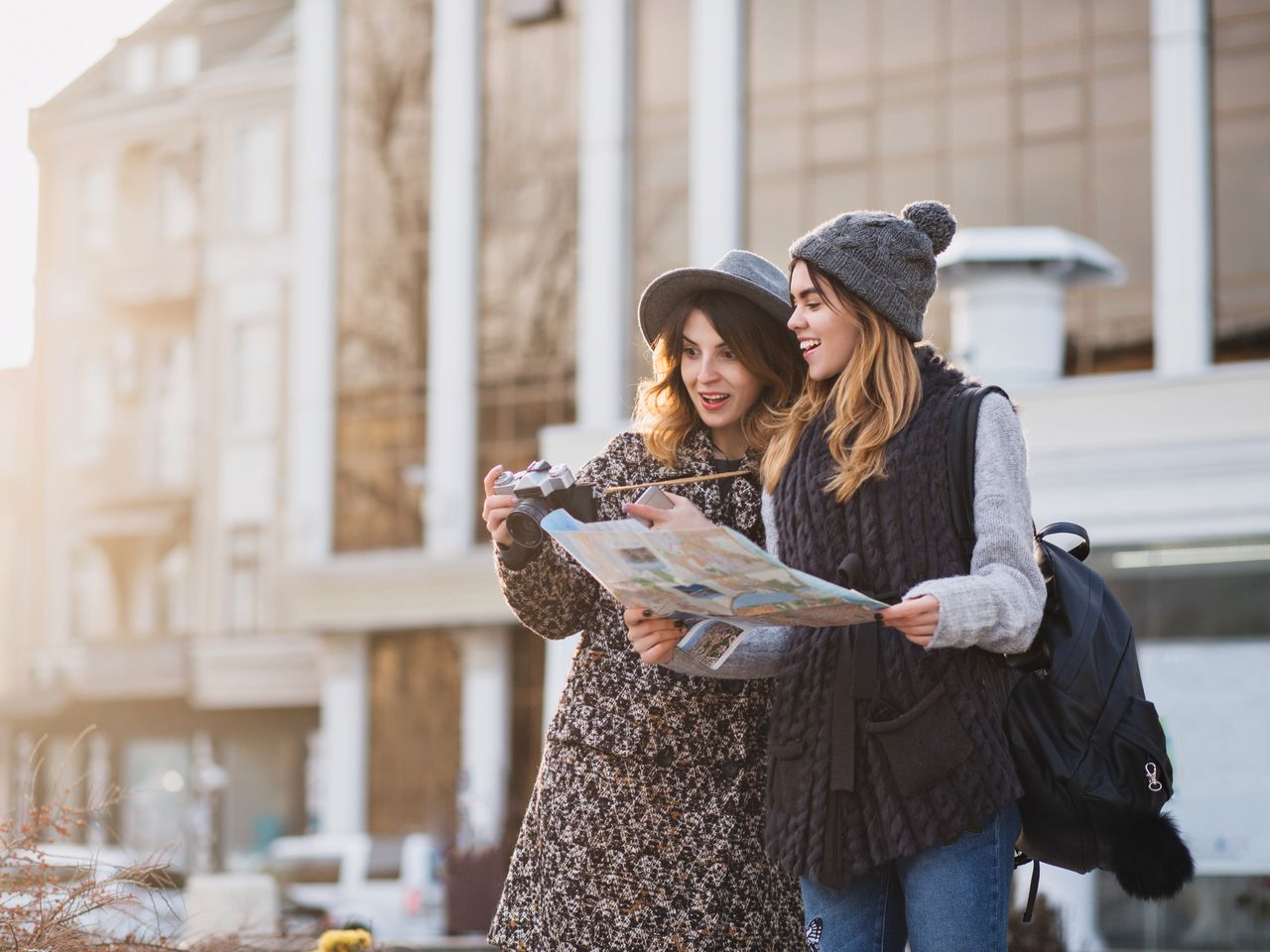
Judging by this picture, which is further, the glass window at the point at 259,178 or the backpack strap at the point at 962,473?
the glass window at the point at 259,178

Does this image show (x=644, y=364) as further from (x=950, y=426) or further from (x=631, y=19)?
(x=950, y=426)

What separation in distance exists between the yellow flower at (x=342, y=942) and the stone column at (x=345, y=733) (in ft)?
81.0

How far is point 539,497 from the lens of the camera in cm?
393

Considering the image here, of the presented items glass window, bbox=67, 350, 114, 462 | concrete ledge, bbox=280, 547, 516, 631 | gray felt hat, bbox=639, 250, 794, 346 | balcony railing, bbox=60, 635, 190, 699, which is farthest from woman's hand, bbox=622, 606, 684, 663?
glass window, bbox=67, 350, 114, 462

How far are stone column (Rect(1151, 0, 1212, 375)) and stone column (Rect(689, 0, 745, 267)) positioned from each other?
5.76m

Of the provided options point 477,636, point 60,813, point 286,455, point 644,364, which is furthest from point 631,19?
point 60,813

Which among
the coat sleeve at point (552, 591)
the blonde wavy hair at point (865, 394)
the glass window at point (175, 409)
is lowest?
the coat sleeve at point (552, 591)

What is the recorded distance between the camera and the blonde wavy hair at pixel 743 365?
13.6 ft

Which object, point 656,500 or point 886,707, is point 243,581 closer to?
point 656,500

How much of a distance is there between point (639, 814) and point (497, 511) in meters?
0.68

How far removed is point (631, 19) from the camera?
27891mm

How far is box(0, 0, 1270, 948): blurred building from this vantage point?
15.0m

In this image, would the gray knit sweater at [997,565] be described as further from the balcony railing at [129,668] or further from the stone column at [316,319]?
the balcony railing at [129,668]

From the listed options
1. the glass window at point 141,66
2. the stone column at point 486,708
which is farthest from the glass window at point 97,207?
the stone column at point 486,708
